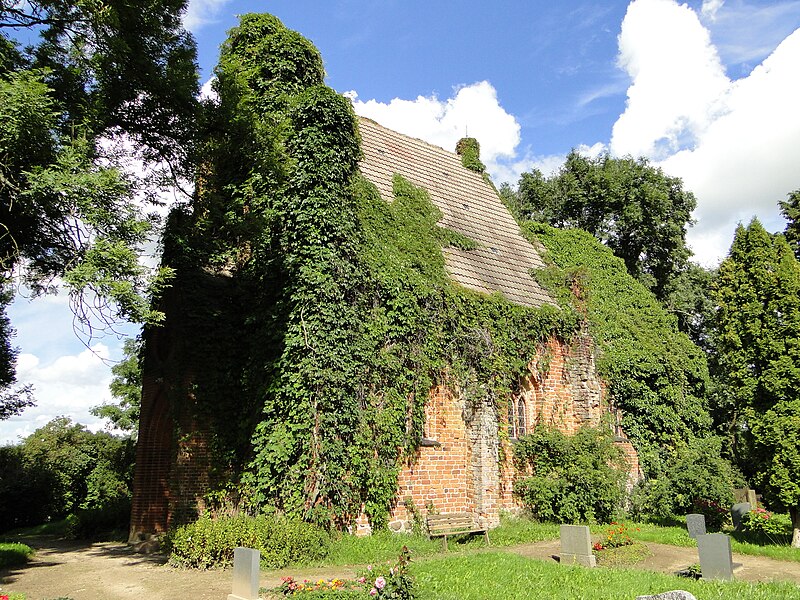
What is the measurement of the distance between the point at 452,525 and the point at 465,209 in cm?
1103

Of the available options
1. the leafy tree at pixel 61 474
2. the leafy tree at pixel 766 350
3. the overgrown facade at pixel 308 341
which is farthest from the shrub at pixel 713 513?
the leafy tree at pixel 61 474

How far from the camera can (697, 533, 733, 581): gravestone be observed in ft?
31.2

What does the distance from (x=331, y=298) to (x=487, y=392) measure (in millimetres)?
5256

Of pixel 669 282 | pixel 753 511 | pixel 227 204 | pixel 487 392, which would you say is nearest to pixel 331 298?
pixel 227 204

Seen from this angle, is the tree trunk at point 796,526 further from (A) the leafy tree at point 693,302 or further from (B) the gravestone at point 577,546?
(A) the leafy tree at point 693,302

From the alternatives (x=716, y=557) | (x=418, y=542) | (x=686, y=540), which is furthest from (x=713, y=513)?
(x=418, y=542)

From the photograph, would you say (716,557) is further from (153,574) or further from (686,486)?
(153,574)

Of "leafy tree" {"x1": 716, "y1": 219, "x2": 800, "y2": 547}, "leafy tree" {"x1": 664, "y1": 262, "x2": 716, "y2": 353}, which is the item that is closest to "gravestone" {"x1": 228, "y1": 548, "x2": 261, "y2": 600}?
"leafy tree" {"x1": 716, "y1": 219, "x2": 800, "y2": 547}

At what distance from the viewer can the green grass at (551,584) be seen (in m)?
8.15

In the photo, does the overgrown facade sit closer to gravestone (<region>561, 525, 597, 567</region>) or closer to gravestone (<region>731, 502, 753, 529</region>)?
gravestone (<region>561, 525, 597, 567</region>)

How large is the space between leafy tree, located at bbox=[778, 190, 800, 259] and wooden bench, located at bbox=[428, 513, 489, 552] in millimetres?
22416

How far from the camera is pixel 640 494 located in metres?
17.9

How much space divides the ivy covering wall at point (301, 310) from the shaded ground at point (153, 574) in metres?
2.16

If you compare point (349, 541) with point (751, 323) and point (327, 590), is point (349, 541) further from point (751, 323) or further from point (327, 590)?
point (751, 323)
